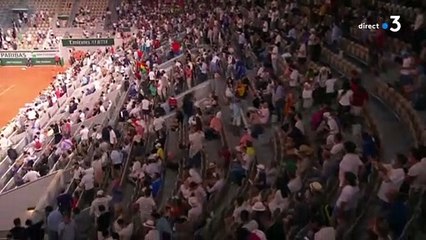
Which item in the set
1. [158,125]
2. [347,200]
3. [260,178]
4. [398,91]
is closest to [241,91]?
[158,125]

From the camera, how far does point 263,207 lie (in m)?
10.3

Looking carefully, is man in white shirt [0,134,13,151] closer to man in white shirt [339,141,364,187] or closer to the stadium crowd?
the stadium crowd

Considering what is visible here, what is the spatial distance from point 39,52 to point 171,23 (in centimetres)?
1071

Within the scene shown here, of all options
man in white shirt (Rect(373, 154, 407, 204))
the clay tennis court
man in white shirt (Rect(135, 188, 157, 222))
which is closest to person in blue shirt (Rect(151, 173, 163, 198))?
man in white shirt (Rect(135, 188, 157, 222))

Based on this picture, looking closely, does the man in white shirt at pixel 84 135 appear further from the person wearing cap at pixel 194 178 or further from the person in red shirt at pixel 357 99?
the person in red shirt at pixel 357 99

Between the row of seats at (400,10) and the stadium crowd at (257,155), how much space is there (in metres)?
1.51

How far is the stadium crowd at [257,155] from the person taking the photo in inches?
394

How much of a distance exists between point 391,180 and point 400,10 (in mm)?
10678

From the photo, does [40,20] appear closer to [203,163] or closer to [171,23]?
[171,23]

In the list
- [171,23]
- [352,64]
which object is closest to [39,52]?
[171,23]

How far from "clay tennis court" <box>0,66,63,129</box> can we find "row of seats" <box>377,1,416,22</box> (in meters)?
20.4

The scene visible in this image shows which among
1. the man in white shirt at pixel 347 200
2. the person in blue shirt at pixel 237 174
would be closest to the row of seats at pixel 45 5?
the person in blue shirt at pixel 237 174

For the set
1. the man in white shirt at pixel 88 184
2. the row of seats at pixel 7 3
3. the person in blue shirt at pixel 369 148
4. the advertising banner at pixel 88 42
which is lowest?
the advertising banner at pixel 88 42

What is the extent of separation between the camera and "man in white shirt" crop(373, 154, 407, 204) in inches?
385
